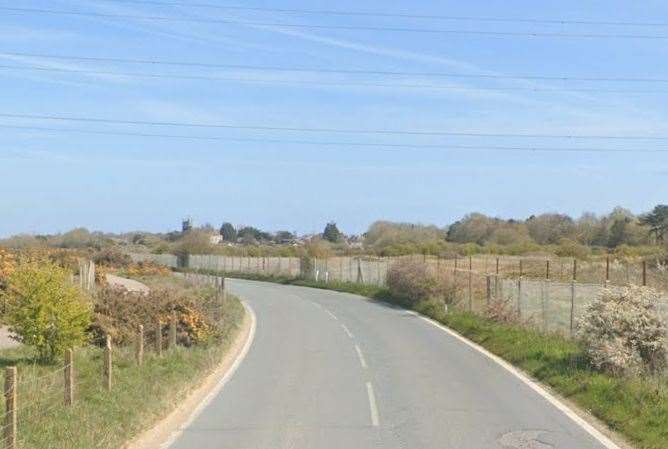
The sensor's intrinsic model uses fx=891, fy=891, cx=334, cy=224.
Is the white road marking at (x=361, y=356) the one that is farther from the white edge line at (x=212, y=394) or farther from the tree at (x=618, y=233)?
the tree at (x=618, y=233)

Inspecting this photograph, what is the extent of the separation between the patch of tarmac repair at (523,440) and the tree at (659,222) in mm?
85244


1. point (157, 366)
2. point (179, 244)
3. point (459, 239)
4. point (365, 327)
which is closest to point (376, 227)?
point (459, 239)

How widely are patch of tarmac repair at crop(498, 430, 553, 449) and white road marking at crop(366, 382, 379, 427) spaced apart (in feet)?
6.72

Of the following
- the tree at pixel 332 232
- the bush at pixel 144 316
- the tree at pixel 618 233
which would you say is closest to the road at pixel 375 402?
the bush at pixel 144 316

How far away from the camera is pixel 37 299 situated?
16016 mm

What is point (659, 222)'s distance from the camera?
310ft

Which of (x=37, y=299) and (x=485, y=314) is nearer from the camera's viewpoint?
(x=37, y=299)

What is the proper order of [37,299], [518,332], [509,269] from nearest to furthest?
[37,299] → [518,332] → [509,269]

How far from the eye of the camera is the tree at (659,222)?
9368 centimetres

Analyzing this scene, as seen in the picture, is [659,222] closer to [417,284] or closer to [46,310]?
[417,284]

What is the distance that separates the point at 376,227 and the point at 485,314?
407 feet

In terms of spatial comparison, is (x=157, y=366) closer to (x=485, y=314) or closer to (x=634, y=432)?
(x=634, y=432)

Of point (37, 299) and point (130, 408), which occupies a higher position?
point (37, 299)

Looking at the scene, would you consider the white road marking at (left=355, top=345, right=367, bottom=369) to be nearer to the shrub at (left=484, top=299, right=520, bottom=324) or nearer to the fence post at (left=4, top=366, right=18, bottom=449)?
the shrub at (left=484, top=299, right=520, bottom=324)
